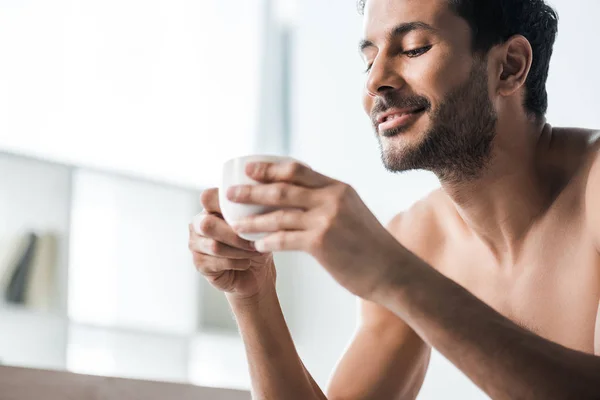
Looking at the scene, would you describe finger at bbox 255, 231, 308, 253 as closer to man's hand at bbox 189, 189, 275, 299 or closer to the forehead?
man's hand at bbox 189, 189, 275, 299

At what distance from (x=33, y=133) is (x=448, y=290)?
71.9 inches

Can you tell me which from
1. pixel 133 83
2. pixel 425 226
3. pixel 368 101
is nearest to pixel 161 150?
pixel 133 83

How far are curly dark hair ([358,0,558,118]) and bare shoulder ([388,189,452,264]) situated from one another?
0.25 meters

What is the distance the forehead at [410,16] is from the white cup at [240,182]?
1.72 feet

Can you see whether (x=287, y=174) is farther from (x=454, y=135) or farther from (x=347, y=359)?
(x=347, y=359)

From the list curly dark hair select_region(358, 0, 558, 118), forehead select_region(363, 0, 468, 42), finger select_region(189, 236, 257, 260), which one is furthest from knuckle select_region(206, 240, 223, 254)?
curly dark hair select_region(358, 0, 558, 118)

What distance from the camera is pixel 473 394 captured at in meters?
2.44

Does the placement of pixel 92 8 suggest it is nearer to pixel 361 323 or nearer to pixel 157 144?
pixel 157 144

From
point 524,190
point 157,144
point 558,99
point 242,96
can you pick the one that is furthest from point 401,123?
point 242,96

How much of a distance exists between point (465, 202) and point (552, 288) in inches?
7.8

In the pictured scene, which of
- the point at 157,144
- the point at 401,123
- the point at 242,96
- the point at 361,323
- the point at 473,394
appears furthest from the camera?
the point at 242,96

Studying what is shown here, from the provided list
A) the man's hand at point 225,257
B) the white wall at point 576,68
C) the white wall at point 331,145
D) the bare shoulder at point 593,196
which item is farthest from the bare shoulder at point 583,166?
the white wall at point 331,145

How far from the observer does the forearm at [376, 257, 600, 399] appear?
781mm

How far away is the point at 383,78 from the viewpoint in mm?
1179
